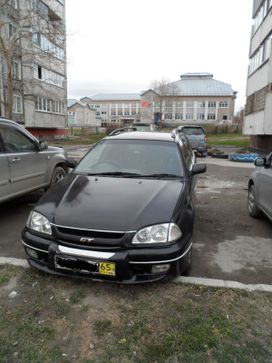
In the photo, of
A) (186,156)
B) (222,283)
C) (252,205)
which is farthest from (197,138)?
(222,283)

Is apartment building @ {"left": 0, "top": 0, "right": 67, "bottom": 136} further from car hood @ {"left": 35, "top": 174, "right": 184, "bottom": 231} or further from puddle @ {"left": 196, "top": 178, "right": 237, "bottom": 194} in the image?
car hood @ {"left": 35, "top": 174, "right": 184, "bottom": 231}

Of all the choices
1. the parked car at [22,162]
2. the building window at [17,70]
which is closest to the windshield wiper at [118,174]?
the parked car at [22,162]

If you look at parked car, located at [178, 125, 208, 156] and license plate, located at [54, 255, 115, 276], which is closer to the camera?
license plate, located at [54, 255, 115, 276]

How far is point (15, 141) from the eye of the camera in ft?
17.5

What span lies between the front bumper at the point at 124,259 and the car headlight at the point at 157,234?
7 cm

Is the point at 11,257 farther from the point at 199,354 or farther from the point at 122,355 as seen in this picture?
the point at 199,354

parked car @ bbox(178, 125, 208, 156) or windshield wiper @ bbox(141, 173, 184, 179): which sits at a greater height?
parked car @ bbox(178, 125, 208, 156)

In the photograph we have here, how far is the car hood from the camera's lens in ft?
9.12

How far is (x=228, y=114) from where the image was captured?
8350 centimetres

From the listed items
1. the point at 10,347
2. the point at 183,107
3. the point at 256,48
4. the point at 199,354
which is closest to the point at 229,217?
the point at 199,354

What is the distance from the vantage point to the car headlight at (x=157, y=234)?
2.70 m

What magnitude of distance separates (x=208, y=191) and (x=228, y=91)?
276ft

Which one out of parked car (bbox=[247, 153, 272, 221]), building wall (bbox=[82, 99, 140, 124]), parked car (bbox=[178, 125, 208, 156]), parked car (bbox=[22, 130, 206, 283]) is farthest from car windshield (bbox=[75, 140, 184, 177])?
building wall (bbox=[82, 99, 140, 124])

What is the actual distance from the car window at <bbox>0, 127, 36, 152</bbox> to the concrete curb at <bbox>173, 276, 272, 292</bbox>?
3779 mm
